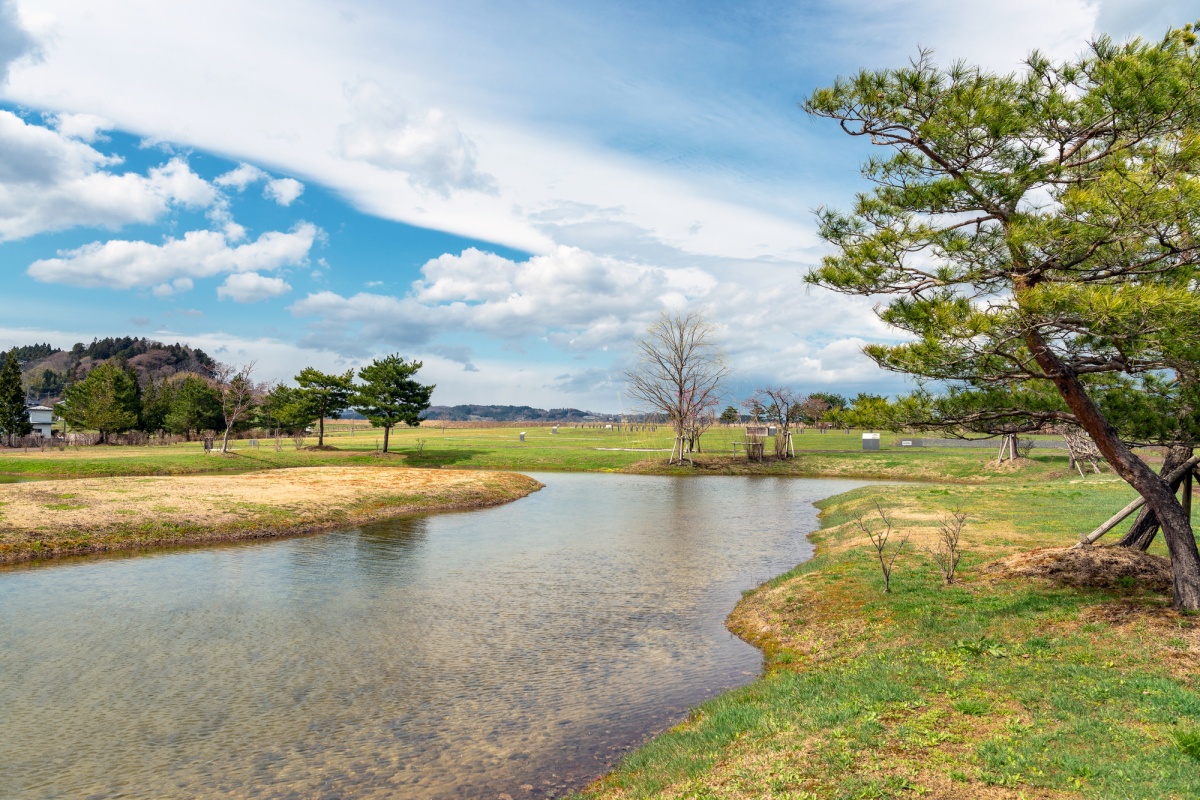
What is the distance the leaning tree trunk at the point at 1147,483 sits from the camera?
35.3 ft

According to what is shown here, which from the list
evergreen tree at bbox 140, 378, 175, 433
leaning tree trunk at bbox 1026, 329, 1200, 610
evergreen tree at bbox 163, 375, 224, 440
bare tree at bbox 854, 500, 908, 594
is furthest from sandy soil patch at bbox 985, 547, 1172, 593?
evergreen tree at bbox 140, 378, 175, 433

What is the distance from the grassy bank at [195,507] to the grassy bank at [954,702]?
2274 cm

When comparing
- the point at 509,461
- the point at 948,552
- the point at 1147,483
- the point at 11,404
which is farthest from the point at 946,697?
the point at 11,404

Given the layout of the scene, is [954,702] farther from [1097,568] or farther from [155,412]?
[155,412]

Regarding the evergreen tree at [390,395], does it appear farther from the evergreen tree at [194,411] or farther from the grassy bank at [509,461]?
the evergreen tree at [194,411]

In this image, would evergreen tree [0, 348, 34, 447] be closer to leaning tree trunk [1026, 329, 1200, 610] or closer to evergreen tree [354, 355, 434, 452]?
evergreen tree [354, 355, 434, 452]

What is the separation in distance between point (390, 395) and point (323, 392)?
8143 millimetres

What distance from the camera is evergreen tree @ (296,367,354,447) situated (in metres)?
68.1

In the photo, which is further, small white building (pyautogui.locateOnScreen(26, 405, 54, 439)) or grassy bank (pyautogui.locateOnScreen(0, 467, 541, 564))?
small white building (pyautogui.locateOnScreen(26, 405, 54, 439))

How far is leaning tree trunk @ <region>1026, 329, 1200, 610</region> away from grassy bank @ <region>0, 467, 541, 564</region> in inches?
1101

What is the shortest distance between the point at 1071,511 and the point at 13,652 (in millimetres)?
31081

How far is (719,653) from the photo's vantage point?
13039mm

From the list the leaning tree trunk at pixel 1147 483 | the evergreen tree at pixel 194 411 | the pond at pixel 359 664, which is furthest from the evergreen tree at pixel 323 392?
the leaning tree trunk at pixel 1147 483

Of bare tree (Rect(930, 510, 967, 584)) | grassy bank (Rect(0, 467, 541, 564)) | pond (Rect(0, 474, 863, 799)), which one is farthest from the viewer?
grassy bank (Rect(0, 467, 541, 564))
